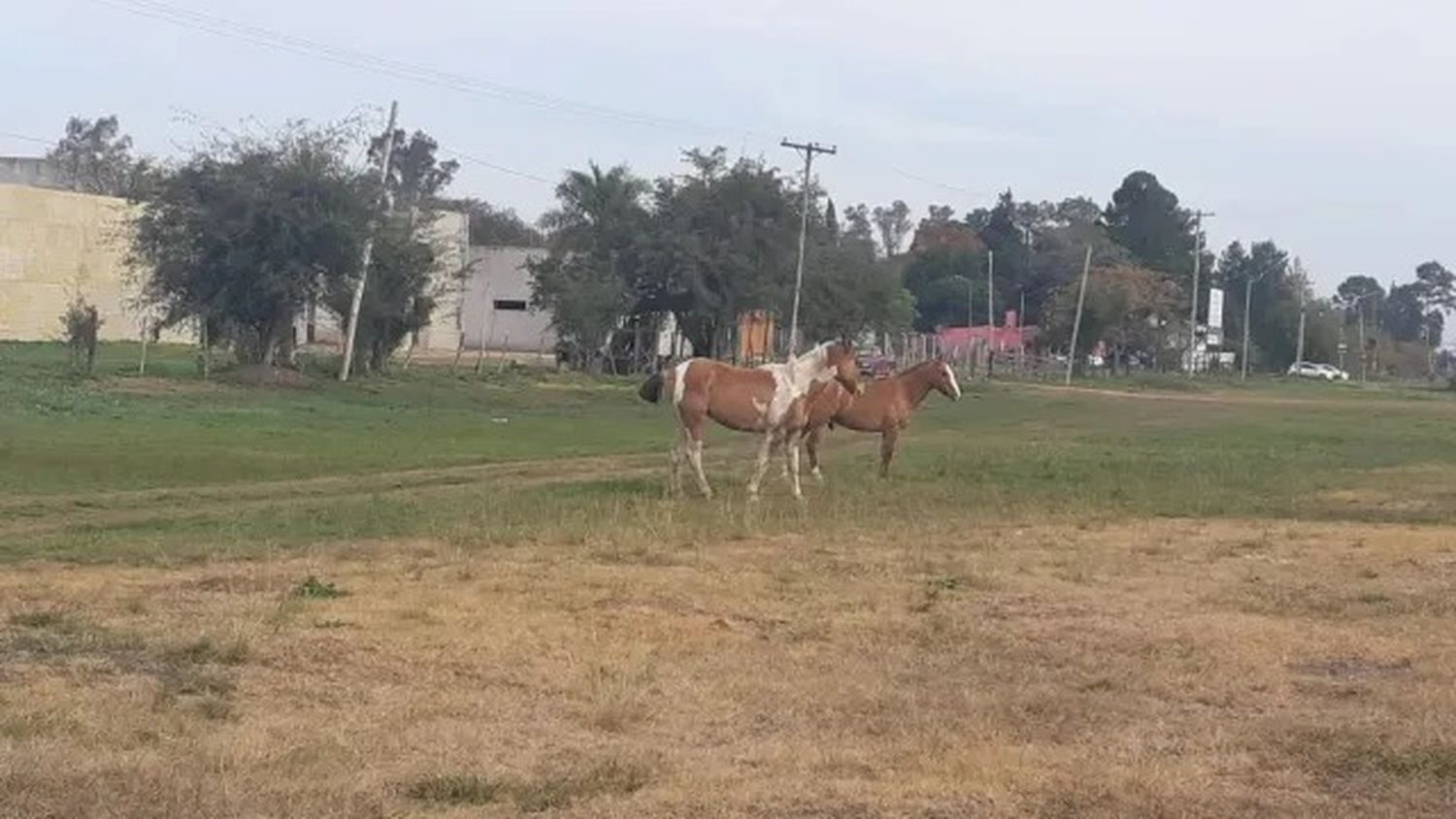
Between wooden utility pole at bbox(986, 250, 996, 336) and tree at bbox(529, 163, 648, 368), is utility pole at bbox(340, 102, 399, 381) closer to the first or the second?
tree at bbox(529, 163, 648, 368)

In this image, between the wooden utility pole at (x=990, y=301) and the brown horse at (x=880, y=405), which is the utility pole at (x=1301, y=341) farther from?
the brown horse at (x=880, y=405)

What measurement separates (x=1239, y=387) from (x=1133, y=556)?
3142 inches

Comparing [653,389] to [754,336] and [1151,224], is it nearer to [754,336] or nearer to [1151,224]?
[754,336]

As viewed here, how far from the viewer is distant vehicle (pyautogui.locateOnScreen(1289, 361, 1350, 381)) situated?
12288cm

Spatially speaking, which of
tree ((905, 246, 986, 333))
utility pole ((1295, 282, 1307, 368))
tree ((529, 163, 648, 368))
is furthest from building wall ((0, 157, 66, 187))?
utility pole ((1295, 282, 1307, 368))

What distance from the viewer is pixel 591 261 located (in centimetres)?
6738

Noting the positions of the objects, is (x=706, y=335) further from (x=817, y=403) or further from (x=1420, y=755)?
(x=1420, y=755)

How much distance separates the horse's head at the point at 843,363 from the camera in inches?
926

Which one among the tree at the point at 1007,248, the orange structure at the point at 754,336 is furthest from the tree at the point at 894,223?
the orange structure at the point at 754,336

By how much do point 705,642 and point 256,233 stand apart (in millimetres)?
36226

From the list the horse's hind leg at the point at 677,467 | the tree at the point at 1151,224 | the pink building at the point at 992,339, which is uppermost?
the tree at the point at 1151,224

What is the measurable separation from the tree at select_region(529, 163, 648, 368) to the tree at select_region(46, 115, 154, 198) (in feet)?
70.5

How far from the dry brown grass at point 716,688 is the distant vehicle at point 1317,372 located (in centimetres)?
11185

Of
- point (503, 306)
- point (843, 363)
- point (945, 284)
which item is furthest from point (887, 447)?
point (945, 284)
